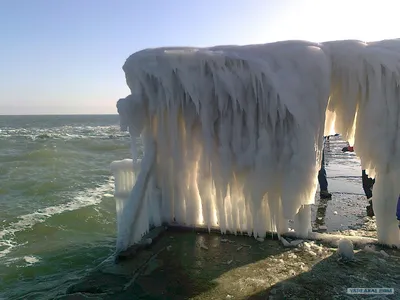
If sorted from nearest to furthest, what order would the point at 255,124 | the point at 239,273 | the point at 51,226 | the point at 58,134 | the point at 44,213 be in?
the point at 239,273 → the point at 255,124 → the point at 51,226 → the point at 44,213 → the point at 58,134

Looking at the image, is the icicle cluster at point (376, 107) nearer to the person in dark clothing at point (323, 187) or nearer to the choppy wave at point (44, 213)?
the person in dark clothing at point (323, 187)

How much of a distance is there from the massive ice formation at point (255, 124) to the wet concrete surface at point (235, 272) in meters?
0.40

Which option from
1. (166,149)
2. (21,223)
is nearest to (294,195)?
(166,149)

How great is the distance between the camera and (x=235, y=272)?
14.7 ft

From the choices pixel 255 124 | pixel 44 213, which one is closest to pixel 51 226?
pixel 44 213

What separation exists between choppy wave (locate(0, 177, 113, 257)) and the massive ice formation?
15.7 ft

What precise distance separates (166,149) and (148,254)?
1.68m

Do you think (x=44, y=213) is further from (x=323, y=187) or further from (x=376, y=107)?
(x=376, y=107)

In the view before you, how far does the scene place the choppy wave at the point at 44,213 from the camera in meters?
8.44

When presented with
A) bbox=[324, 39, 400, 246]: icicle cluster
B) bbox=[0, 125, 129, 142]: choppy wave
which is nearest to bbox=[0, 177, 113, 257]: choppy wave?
Result: bbox=[324, 39, 400, 246]: icicle cluster

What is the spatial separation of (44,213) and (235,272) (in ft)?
27.1

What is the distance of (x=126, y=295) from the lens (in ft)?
13.4

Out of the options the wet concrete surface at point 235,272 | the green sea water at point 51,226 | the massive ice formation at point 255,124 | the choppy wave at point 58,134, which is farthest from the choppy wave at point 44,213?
the choppy wave at point 58,134

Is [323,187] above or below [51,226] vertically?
above
